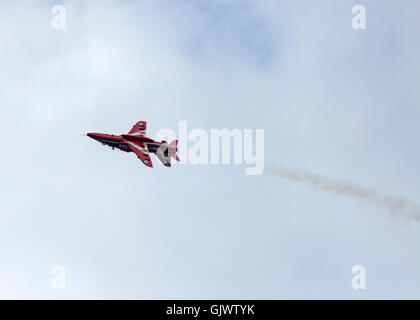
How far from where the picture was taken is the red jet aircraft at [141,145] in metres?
150

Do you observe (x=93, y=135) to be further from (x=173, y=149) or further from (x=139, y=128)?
(x=173, y=149)

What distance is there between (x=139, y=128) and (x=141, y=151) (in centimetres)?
613

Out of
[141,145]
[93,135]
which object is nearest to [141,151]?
[141,145]

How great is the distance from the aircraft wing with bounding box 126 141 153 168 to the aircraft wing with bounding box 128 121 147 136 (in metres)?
3.04

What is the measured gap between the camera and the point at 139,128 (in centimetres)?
15475

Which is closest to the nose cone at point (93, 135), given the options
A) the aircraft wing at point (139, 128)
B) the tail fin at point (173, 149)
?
the aircraft wing at point (139, 128)

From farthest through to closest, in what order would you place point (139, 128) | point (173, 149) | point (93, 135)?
point (139, 128) → point (93, 135) → point (173, 149)

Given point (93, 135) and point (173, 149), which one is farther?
point (93, 135)

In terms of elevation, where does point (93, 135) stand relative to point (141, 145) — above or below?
above
